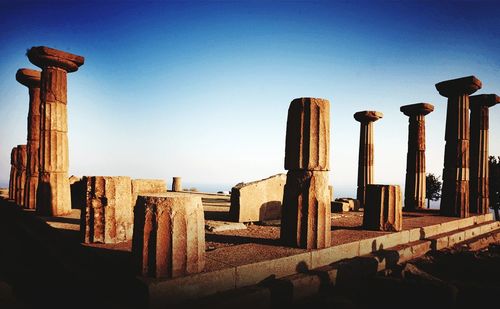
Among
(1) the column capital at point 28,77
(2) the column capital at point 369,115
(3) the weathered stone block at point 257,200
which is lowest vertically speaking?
(3) the weathered stone block at point 257,200

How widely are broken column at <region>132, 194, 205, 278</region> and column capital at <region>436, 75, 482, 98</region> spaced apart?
1115cm

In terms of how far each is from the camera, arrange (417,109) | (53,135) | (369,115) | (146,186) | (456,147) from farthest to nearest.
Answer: (369,115)
(417,109)
(456,147)
(53,135)
(146,186)

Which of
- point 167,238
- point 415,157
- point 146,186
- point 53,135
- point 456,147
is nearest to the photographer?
point 167,238

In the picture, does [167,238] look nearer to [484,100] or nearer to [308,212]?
[308,212]

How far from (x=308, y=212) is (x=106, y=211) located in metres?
3.58

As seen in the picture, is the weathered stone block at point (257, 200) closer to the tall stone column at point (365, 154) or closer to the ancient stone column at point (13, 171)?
the tall stone column at point (365, 154)

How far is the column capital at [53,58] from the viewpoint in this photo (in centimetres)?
784

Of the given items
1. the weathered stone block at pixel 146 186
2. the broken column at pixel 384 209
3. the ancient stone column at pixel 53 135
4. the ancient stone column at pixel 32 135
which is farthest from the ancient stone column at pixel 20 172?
the broken column at pixel 384 209

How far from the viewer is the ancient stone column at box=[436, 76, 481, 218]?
408 inches

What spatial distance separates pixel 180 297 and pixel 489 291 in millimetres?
4146

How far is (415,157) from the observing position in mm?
13727

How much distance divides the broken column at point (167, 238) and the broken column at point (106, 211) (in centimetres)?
192

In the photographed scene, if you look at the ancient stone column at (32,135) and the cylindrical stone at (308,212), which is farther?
the ancient stone column at (32,135)

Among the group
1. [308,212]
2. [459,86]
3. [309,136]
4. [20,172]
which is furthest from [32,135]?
[459,86]
